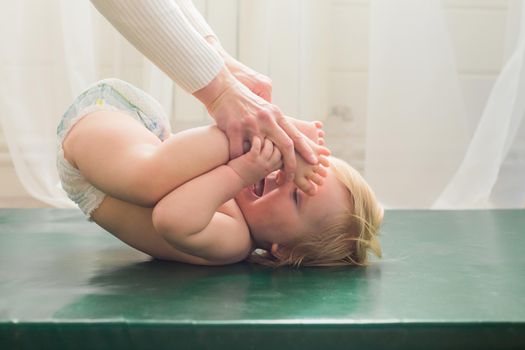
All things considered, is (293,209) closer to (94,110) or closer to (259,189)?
(259,189)

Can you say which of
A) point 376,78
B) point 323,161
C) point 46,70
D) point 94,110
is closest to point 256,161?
point 323,161

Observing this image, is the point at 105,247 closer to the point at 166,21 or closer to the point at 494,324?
the point at 166,21

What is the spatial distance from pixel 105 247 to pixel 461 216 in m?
0.84

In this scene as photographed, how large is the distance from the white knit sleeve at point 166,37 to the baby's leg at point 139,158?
8 centimetres

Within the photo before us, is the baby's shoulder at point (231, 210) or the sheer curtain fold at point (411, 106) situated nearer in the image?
the baby's shoulder at point (231, 210)

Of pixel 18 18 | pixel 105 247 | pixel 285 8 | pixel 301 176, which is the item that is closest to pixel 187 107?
pixel 285 8

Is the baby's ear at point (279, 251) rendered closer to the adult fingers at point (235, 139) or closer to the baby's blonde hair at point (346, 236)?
the baby's blonde hair at point (346, 236)

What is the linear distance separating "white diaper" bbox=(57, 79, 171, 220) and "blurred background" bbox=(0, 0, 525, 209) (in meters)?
0.86

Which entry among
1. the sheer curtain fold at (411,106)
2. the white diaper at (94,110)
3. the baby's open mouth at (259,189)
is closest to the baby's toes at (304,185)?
the baby's open mouth at (259,189)

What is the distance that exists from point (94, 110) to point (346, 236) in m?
0.43

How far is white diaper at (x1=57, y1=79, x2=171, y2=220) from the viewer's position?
1.09m

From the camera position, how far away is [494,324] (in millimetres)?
756

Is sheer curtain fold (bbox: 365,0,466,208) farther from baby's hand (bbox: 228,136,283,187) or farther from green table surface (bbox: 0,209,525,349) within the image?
baby's hand (bbox: 228,136,283,187)

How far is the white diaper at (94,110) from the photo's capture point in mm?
1088
